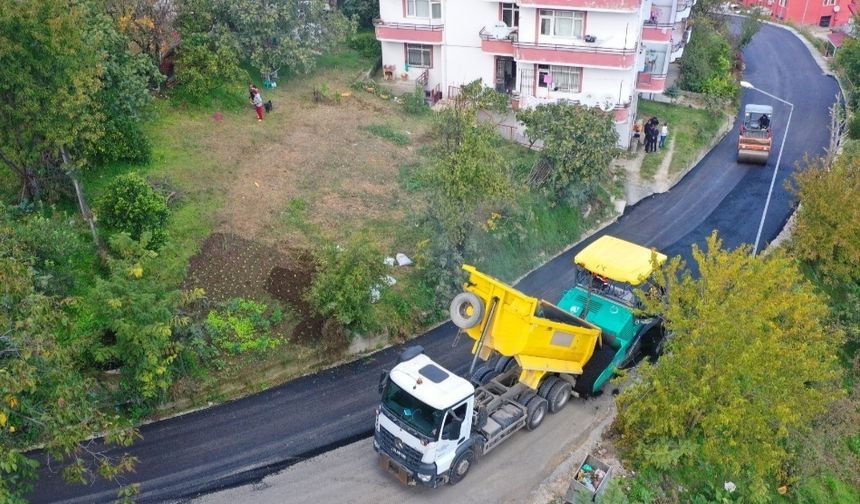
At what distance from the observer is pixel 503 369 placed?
17438mm

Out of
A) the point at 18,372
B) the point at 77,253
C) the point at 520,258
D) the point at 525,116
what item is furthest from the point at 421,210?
the point at 18,372

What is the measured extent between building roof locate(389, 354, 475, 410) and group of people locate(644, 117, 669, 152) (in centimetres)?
2256

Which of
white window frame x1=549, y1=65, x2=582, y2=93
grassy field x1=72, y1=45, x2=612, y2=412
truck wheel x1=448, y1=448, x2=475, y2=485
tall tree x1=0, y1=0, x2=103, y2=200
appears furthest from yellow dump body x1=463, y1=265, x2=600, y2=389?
white window frame x1=549, y1=65, x2=582, y2=93

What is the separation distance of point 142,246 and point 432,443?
871cm

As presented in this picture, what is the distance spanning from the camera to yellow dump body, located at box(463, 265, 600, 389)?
15.3 metres

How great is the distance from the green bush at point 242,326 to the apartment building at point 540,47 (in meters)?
18.4

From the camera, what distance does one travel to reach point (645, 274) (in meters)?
17.6

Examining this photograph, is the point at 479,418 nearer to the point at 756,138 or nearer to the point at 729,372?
the point at 729,372

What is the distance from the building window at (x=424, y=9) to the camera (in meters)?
35.4

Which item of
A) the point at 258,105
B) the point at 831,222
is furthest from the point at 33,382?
the point at 831,222

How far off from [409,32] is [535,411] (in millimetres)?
24475

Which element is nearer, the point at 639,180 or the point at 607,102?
the point at 639,180

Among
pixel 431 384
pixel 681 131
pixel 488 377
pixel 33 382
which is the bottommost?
pixel 681 131

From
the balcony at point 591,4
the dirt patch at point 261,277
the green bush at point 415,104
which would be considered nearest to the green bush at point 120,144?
the dirt patch at point 261,277
